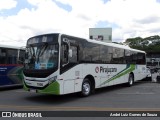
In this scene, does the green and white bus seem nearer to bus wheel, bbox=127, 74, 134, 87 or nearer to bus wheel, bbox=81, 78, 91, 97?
bus wheel, bbox=81, 78, 91, 97

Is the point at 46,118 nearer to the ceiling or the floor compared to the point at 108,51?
nearer to the floor

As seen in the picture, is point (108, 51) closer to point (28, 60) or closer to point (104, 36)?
point (28, 60)

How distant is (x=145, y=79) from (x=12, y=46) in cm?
1346

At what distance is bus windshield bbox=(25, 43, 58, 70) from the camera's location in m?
11.4

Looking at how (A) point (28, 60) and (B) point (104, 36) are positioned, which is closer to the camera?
(A) point (28, 60)

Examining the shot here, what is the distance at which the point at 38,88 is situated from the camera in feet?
38.0

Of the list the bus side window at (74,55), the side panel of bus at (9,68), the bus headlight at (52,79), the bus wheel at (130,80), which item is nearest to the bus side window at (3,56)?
the side panel of bus at (9,68)

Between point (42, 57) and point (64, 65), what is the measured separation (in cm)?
108

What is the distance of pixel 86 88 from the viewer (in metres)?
13.5

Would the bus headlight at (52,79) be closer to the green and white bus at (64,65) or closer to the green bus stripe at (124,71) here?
the green and white bus at (64,65)

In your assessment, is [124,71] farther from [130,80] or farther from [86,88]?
[86,88]

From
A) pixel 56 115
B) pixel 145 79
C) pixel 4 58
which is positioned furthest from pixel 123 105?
pixel 145 79

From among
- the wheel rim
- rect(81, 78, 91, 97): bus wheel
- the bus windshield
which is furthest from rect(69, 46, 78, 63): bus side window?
the wheel rim

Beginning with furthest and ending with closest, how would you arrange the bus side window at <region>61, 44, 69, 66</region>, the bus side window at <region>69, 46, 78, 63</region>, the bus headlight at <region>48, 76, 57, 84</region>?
the bus side window at <region>69, 46, 78, 63</region> < the bus side window at <region>61, 44, 69, 66</region> < the bus headlight at <region>48, 76, 57, 84</region>
